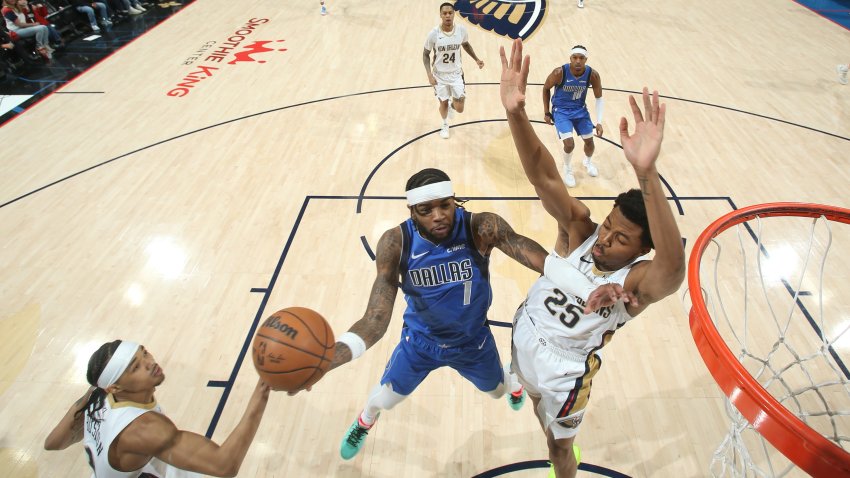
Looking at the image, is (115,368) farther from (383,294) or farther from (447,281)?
(447,281)

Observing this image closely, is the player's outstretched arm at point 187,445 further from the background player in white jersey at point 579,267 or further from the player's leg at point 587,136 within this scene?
the player's leg at point 587,136

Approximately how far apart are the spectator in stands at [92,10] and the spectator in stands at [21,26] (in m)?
1.60

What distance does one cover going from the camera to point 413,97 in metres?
8.71

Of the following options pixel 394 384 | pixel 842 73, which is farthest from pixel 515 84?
pixel 842 73

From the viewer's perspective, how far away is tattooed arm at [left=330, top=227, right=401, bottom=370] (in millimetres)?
2717

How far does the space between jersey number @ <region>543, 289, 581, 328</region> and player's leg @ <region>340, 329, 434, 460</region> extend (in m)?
0.87

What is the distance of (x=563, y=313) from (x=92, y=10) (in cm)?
1381

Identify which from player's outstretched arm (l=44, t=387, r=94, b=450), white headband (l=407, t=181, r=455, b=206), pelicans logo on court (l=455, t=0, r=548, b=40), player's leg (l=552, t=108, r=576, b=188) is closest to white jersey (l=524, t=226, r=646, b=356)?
white headband (l=407, t=181, r=455, b=206)

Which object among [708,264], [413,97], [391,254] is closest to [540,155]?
[391,254]

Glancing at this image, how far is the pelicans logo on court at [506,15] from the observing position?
11.6m

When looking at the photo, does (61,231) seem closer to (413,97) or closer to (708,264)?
(413,97)

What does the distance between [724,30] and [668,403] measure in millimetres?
10229

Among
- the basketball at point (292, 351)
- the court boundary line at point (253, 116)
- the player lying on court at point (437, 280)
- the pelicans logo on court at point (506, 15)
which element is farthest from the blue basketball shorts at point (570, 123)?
the pelicans logo on court at point (506, 15)

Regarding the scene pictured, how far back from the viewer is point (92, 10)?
39.3 feet
